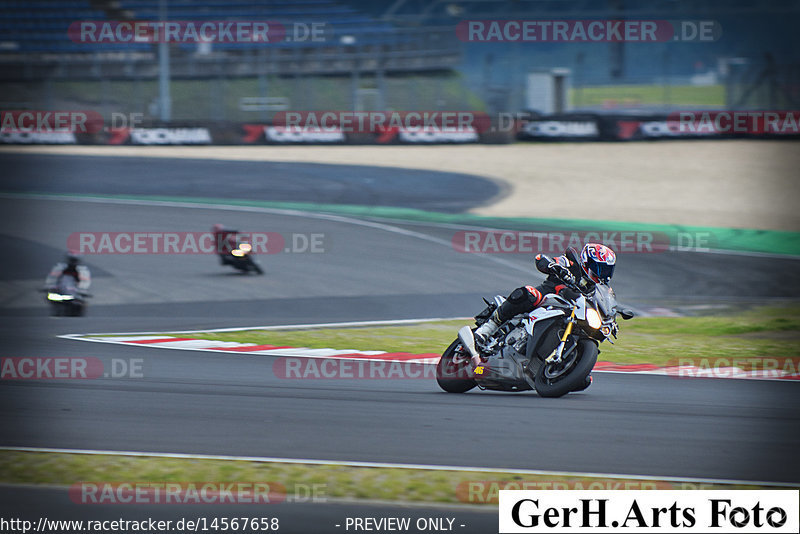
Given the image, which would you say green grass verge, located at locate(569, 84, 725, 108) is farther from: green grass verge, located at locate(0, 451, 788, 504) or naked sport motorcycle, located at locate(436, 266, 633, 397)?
green grass verge, located at locate(0, 451, 788, 504)

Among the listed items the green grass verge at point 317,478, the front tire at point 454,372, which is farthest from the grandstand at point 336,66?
the green grass verge at point 317,478

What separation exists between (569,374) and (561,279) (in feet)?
2.63

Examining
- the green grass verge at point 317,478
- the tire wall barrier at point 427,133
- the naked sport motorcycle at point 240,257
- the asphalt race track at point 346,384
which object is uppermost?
the tire wall barrier at point 427,133

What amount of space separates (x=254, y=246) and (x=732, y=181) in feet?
51.2

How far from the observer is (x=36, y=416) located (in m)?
7.38

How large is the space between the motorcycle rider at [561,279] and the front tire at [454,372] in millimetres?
228

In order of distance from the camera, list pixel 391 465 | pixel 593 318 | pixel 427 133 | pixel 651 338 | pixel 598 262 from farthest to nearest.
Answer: pixel 427 133 < pixel 651 338 < pixel 598 262 < pixel 593 318 < pixel 391 465

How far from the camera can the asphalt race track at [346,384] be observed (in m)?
6.54

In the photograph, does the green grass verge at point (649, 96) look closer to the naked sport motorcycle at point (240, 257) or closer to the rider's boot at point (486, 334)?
the naked sport motorcycle at point (240, 257)

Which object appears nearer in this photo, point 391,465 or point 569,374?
point 391,465

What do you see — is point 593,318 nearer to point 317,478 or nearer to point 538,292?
point 538,292

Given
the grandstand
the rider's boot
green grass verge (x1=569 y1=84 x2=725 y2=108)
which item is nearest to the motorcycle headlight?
the rider's boot

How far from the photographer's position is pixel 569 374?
785cm

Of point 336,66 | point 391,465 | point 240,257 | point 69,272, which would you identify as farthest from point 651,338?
point 336,66
